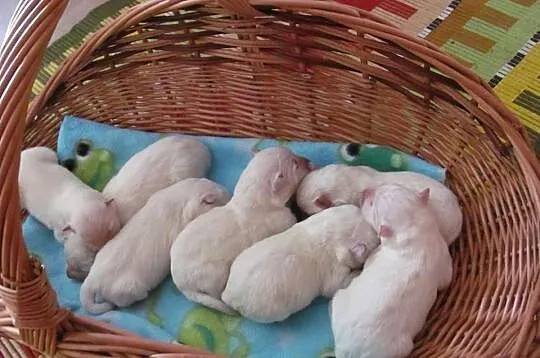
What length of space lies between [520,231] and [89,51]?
27.7 inches

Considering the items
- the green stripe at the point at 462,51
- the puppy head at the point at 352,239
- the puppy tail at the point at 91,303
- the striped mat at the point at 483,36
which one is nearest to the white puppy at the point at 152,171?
the puppy tail at the point at 91,303

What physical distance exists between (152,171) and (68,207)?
0.14m

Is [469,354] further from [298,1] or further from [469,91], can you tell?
[298,1]

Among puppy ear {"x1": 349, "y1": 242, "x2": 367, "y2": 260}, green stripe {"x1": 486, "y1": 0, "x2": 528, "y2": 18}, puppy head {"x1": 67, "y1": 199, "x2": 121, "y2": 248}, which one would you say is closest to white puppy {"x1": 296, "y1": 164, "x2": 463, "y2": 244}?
puppy ear {"x1": 349, "y1": 242, "x2": 367, "y2": 260}

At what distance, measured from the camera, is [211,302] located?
3.93 feet

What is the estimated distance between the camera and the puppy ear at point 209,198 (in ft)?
4.20

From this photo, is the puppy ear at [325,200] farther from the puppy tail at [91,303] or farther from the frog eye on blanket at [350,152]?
the puppy tail at [91,303]

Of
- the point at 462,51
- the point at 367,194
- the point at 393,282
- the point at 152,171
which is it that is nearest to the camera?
the point at 393,282

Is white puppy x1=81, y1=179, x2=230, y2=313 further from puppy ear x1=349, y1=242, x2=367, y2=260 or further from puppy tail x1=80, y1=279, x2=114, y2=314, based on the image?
puppy ear x1=349, y1=242, x2=367, y2=260

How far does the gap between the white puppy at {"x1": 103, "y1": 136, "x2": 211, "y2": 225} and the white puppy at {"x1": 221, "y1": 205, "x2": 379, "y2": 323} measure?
23cm

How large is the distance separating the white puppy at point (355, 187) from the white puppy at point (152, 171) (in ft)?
0.61

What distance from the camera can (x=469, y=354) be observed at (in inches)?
41.2

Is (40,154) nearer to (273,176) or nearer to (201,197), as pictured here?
(201,197)

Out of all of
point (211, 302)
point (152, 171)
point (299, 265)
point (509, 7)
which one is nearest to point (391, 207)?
point (299, 265)
